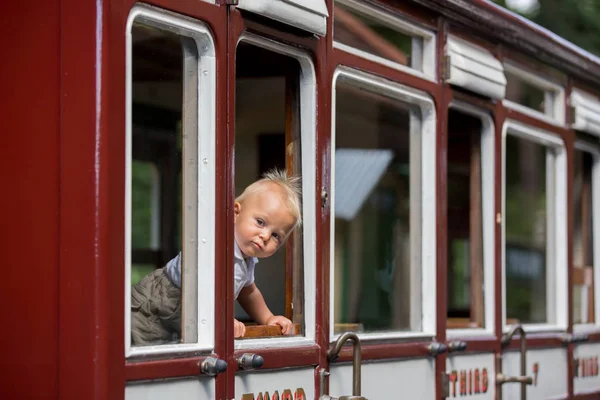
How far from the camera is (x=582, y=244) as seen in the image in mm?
7086

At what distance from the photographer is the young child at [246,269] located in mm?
3514

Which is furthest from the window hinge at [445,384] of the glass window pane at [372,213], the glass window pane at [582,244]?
the glass window pane at [582,244]

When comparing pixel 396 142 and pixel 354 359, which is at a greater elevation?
pixel 396 142

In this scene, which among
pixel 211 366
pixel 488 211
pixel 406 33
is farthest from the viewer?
pixel 488 211

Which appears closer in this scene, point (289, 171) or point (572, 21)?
point (289, 171)

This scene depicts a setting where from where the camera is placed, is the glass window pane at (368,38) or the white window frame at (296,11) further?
the glass window pane at (368,38)

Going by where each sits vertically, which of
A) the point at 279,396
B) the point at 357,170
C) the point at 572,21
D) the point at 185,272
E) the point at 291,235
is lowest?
the point at 279,396

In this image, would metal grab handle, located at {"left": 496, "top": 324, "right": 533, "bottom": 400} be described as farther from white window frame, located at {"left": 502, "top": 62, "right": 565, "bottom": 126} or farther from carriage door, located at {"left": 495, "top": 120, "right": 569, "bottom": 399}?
white window frame, located at {"left": 502, "top": 62, "right": 565, "bottom": 126}

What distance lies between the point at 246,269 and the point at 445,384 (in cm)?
147

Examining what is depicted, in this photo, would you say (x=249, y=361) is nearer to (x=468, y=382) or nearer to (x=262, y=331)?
(x=262, y=331)

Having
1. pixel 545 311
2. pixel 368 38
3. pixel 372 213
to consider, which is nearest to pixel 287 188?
pixel 368 38

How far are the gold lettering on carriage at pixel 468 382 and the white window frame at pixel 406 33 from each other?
1.25 metres

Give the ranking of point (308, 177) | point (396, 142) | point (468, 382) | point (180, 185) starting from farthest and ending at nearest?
point (396, 142)
point (468, 382)
point (308, 177)
point (180, 185)

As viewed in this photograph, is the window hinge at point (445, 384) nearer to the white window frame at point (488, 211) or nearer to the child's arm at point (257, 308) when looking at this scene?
the white window frame at point (488, 211)
